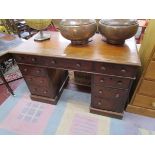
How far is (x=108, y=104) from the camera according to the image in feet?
4.68

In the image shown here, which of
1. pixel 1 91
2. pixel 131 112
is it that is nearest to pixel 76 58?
pixel 131 112

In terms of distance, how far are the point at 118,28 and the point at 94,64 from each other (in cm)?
32

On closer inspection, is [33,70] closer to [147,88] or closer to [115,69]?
[115,69]

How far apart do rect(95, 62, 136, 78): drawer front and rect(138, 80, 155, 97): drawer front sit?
283mm

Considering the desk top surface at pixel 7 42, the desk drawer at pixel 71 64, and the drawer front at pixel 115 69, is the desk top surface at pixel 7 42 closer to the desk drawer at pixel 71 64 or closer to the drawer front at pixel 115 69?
the desk drawer at pixel 71 64

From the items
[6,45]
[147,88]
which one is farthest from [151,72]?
[6,45]

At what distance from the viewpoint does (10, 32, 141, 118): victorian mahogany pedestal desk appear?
42.7 inches

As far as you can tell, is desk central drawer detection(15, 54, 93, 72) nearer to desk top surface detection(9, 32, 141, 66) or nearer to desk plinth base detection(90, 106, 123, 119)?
desk top surface detection(9, 32, 141, 66)

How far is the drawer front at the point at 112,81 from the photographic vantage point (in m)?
1.16

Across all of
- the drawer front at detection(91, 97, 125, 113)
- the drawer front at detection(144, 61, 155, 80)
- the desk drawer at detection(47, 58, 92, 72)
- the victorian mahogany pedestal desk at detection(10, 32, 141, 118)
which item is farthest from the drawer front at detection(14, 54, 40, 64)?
the drawer front at detection(144, 61, 155, 80)

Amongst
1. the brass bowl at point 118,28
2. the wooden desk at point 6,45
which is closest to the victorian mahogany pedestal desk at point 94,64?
the brass bowl at point 118,28

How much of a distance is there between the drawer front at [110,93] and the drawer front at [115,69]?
0.20 metres

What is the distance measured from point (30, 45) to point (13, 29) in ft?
4.51

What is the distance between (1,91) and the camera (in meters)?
1.95
